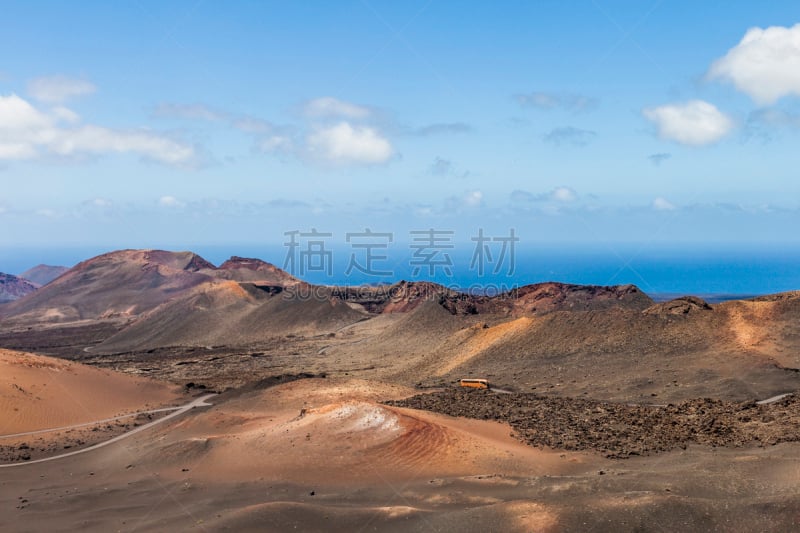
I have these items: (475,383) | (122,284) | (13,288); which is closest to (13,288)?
(13,288)

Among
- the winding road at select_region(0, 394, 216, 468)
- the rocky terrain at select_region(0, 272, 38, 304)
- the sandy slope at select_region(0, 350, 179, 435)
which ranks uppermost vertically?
the rocky terrain at select_region(0, 272, 38, 304)

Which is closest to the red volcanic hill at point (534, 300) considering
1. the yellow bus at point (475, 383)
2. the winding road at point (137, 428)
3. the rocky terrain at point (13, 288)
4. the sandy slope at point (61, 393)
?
the yellow bus at point (475, 383)

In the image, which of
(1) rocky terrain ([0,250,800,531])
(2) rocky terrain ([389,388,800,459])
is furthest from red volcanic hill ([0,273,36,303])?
(2) rocky terrain ([389,388,800,459])

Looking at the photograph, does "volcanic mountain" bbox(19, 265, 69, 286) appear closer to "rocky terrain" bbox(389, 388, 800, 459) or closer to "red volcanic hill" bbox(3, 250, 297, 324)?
"red volcanic hill" bbox(3, 250, 297, 324)

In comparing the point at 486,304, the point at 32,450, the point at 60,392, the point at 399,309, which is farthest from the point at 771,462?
the point at 399,309

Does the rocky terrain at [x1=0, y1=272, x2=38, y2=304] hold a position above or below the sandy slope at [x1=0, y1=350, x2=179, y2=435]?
above

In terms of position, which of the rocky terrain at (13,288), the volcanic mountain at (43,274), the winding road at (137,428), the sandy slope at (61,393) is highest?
the volcanic mountain at (43,274)

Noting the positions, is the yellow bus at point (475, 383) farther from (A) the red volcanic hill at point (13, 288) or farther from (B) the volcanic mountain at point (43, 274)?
(B) the volcanic mountain at point (43, 274)

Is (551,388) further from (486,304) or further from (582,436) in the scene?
(486,304)
